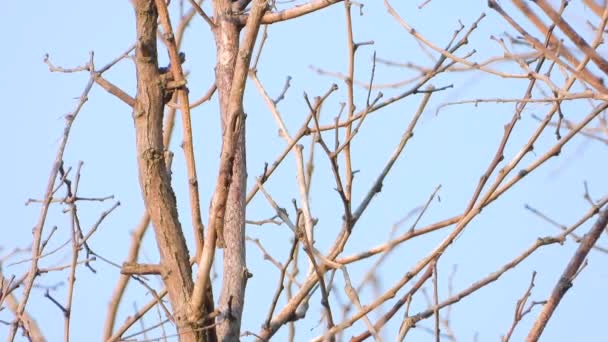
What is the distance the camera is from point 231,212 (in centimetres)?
217

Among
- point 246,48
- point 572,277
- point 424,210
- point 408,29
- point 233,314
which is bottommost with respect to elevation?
point 572,277

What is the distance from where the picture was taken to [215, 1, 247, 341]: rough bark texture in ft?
6.77

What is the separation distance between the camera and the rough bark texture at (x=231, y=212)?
2064 mm

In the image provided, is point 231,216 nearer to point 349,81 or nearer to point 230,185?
point 230,185

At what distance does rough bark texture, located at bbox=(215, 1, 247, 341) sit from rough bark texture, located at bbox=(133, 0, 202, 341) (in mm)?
97

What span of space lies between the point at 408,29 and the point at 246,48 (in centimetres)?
66

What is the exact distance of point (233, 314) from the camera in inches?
81.4

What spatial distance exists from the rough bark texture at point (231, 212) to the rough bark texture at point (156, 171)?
0.32 feet

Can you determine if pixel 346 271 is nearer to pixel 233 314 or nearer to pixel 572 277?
pixel 233 314

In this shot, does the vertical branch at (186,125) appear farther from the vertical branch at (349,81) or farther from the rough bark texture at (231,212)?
the vertical branch at (349,81)

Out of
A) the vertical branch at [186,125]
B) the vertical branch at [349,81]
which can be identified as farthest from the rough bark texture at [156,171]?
the vertical branch at [349,81]

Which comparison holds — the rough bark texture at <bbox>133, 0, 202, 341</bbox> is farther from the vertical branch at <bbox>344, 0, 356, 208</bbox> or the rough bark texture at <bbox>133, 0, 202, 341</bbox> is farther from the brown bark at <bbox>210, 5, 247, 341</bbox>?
the vertical branch at <bbox>344, 0, 356, 208</bbox>

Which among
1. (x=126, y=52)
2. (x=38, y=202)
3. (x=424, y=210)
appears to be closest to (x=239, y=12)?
(x=126, y=52)

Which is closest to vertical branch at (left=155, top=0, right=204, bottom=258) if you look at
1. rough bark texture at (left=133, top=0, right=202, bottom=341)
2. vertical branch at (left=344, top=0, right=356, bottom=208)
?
rough bark texture at (left=133, top=0, right=202, bottom=341)
